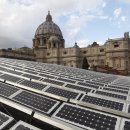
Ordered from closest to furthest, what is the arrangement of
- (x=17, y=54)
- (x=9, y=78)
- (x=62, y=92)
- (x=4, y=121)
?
(x=4, y=121)
(x=62, y=92)
(x=9, y=78)
(x=17, y=54)

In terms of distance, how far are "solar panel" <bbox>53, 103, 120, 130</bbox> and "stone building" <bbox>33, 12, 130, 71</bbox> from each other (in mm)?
91996

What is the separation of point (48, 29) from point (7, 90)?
14165 cm

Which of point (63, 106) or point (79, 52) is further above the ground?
point (79, 52)

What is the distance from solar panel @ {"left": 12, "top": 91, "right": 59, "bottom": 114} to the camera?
375 inches

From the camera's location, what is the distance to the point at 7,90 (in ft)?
37.9

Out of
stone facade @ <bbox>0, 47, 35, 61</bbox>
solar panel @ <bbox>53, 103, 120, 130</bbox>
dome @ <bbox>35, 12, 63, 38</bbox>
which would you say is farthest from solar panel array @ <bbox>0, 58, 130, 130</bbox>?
dome @ <bbox>35, 12, 63, 38</bbox>

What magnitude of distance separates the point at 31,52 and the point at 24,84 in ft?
406

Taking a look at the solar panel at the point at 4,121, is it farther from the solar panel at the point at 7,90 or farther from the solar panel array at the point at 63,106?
the solar panel at the point at 7,90

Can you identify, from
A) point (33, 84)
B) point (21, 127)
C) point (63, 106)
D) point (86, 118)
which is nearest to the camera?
point (21, 127)

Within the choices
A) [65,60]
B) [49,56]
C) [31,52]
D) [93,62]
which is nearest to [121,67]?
[93,62]

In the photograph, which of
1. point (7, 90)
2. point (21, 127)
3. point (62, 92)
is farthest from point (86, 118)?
point (7, 90)

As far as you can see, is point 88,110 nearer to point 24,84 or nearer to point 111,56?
point 24,84

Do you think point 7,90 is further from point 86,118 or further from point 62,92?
point 86,118

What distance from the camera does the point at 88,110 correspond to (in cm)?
941
